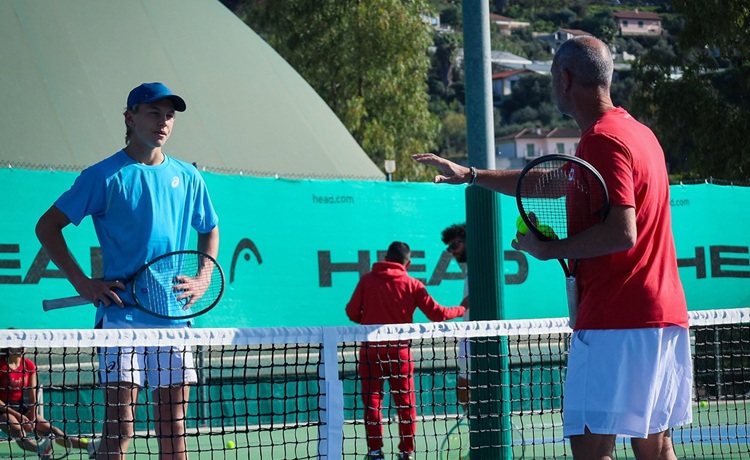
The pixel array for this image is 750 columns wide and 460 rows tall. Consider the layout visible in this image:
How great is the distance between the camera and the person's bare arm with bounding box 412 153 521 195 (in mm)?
3736

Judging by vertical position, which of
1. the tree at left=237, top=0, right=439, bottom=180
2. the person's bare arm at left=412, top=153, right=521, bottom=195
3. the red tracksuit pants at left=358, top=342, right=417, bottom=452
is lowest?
the red tracksuit pants at left=358, top=342, right=417, bottom=452

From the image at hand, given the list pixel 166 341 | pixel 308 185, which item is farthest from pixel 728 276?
pixel 166 341

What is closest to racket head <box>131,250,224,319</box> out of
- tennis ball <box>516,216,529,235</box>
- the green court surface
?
tennis ball <box>516,216,529,235</box>

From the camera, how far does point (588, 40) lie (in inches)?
130

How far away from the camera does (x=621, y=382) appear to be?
316cm

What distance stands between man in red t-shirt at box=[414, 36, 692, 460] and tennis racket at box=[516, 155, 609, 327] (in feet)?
0.12

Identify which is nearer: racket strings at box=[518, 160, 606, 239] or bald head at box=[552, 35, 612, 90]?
racket strings at box=[518, 160, 606, 239]

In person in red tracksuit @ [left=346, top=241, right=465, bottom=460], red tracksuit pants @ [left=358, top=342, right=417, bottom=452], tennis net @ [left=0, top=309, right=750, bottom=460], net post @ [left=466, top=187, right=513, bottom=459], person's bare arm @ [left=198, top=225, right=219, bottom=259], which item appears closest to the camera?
tennis net @ [left=0, top=309, right=750, bottom=460]

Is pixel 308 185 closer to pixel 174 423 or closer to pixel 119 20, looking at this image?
pixel 119 20

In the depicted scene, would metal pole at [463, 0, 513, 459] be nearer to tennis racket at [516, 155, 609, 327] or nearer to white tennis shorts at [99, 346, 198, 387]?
white tennis shorts at [99, 346, 198, 387]

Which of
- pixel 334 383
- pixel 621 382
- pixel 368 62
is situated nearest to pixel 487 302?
pixel 334 383

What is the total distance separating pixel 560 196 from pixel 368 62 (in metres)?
20.5

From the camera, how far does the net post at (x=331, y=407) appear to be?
4.32 m

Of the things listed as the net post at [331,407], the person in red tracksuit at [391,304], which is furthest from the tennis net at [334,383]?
the person in red tracksuit at [391,304]
